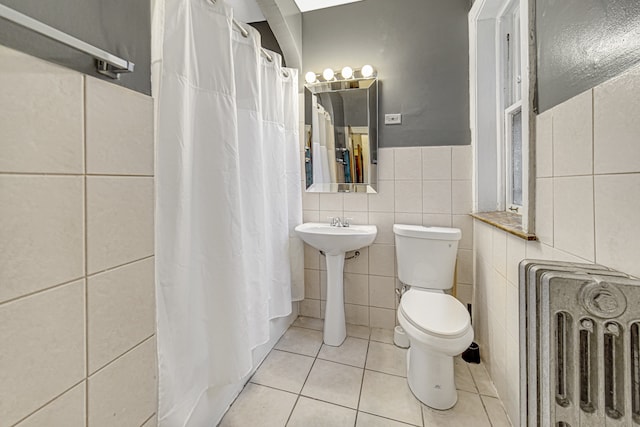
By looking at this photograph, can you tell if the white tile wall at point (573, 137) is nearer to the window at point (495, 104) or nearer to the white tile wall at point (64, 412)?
the window at point (495, 104)

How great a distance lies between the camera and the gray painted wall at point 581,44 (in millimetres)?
658

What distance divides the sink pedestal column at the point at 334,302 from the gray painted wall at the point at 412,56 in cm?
94

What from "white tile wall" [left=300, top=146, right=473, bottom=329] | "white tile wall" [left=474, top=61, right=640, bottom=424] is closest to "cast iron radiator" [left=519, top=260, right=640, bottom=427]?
"white tile wall" [left=474, top=61, right=640, bottom=424]

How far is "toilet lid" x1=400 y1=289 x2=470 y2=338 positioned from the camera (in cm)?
127

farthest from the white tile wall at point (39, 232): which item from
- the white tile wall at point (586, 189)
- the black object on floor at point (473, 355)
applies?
the black object on floor at point (473, 355)

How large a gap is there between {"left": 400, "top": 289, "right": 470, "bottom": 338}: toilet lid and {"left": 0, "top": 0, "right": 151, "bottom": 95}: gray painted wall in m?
1.42

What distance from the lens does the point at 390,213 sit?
202cm

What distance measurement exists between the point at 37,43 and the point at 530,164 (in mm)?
1491

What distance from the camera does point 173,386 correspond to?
3.22 feet

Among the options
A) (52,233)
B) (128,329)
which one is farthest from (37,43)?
(128,329)

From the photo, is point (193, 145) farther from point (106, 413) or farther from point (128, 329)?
point (106, 413)

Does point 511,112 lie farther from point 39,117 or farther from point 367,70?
point 39,117

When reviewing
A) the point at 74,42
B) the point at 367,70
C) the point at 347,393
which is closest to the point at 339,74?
the point at 367,70

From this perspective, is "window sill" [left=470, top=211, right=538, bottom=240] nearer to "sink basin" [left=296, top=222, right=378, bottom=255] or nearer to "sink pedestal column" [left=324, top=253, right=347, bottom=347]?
"sink basin" [left=296, top=222, right=378, bottom=255]
